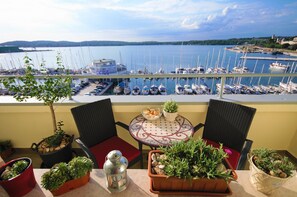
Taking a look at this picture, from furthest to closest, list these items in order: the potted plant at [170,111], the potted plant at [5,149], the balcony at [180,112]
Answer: the potted plant at [5,149]
the balcony at [180,112]
the potted plant at [170,111]

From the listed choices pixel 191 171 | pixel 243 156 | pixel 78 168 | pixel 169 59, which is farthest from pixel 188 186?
pixel 169 59

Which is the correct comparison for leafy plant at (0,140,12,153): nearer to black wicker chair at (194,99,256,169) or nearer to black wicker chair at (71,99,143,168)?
black wicker chair at (71,99,143,168)

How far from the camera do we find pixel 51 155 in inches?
67.1

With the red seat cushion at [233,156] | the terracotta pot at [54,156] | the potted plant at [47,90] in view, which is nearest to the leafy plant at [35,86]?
the potted plant at [47,90]

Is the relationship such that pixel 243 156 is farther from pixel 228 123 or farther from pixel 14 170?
pixel 14 170

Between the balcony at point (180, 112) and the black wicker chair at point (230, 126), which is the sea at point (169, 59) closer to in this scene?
the balcony at point (180, 112)

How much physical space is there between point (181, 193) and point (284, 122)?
2.18 metres

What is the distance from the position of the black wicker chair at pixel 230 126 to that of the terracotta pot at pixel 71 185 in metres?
1.25

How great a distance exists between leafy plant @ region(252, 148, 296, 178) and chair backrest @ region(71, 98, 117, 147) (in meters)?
1.49

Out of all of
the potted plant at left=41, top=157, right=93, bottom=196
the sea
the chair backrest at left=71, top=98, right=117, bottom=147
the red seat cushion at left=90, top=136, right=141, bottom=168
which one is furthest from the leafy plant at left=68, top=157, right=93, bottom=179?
the sea

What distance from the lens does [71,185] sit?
736 millimetres

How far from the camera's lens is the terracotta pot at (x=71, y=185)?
71 cm

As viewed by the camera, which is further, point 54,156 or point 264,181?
point 54,156

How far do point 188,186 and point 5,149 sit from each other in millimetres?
2831
